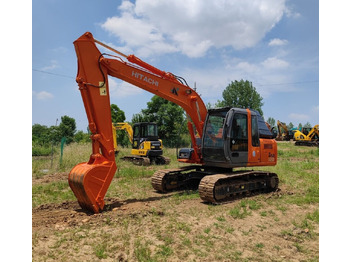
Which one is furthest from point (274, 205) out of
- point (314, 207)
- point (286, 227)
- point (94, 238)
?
point (94, 238)

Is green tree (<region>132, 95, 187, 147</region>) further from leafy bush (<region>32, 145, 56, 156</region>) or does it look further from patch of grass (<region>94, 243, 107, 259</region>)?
patch of grass (<region>94, 243, 107, 259</region>)

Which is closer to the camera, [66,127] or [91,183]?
[91,183]

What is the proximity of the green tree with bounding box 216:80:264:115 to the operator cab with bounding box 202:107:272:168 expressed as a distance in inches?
1942

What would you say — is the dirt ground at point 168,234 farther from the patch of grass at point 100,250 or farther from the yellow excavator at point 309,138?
the yellow excavator at point 309,138

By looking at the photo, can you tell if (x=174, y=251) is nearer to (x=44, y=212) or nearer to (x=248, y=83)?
(x=44, y=212)

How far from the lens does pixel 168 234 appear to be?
523 centimetres

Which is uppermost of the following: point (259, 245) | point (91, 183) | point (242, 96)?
point (242, 96)

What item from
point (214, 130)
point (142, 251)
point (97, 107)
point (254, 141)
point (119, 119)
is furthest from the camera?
point (119, 119)

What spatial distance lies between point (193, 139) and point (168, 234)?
434 centimetres

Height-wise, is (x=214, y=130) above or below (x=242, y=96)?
below

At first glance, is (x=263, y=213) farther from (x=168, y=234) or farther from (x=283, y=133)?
(x=283, y=133)

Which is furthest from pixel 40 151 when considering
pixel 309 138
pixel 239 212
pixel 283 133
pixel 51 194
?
pixel 283 133

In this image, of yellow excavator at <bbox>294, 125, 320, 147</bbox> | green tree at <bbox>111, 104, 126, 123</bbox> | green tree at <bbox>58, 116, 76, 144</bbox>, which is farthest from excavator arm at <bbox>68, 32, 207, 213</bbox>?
green tree at <bbox>58, 116, 76, 144</bbox>

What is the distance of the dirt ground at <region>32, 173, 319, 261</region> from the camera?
446 cm
